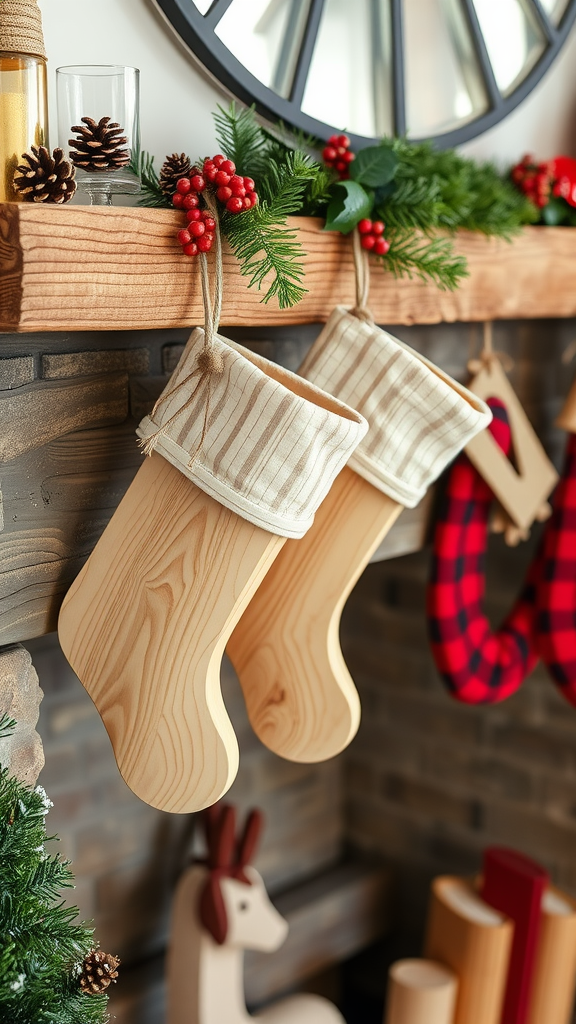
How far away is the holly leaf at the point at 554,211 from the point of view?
1.19 meters

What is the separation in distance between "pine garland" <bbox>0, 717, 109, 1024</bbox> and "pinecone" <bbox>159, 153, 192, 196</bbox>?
17.8 inches

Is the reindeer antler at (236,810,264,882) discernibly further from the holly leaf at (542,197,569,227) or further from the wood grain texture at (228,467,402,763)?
the holly leaf at (542,197,569,227)

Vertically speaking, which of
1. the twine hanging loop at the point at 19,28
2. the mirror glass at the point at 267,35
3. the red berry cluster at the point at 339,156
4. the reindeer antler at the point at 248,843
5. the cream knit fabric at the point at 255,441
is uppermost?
the mirror glass at the point at 267,35

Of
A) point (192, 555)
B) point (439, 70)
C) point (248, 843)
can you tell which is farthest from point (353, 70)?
point (248, 843)

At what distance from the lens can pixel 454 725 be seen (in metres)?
1.76

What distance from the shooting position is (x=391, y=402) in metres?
0.90

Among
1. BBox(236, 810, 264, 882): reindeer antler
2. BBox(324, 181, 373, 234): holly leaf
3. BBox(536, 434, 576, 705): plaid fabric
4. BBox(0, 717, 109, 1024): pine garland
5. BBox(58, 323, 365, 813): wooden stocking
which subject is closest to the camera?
BBox(0, 717, 109, 1024): pine garland

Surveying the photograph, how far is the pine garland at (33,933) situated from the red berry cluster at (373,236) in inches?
21.4

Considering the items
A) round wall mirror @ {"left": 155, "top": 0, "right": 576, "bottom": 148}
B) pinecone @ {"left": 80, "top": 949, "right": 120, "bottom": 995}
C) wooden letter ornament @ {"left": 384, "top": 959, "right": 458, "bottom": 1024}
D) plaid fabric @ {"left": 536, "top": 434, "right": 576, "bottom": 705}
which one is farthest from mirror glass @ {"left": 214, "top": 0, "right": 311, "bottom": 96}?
wooden letter ornament @ {"left": 384, "top": 959, "right": 458, "bottom": 1024}

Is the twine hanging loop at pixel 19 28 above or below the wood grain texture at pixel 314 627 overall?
above

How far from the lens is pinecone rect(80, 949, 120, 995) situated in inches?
28.2

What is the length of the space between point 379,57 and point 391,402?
1.50ft

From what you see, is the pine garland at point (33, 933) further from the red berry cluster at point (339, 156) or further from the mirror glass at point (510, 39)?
the mirror glass at point (510, 39)

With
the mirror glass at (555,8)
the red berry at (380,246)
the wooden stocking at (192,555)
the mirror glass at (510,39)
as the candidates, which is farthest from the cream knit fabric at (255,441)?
the mirror glass at (555,8)
